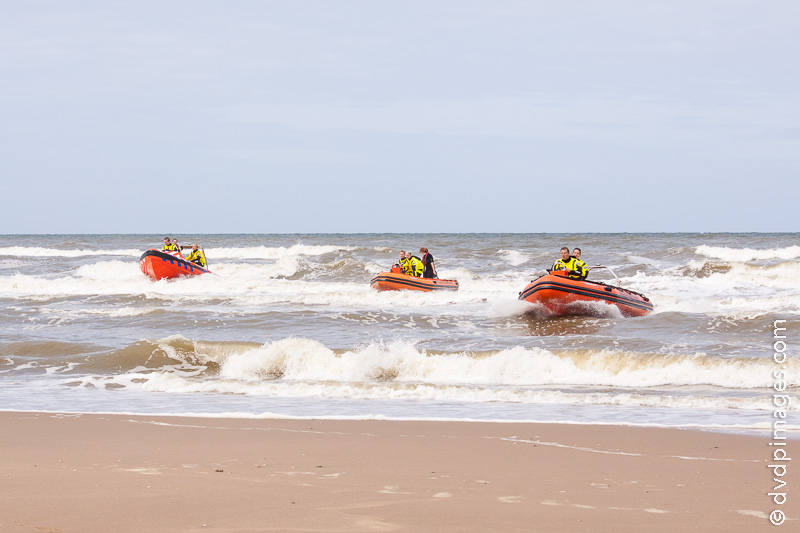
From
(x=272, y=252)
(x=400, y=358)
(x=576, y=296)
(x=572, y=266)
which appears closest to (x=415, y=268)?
→ (x=572, y=266)

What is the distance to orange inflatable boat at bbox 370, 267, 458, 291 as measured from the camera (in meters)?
20.8

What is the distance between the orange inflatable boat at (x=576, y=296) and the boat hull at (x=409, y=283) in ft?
15.6

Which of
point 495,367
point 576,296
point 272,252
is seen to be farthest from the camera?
point 272,252

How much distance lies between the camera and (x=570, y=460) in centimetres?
530

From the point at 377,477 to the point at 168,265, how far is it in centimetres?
2151

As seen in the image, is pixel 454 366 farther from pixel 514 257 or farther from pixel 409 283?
pixel 514 257

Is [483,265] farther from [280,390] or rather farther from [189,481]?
[189,481]

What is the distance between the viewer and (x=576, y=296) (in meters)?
16.0

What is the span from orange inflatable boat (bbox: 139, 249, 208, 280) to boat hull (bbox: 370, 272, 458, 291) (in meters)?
7.17

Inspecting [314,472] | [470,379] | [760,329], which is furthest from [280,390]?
[760,329]

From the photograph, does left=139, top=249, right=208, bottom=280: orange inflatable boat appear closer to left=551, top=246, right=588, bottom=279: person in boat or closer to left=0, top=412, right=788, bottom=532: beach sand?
left=551, top=246, right=588, bottom=279: person in boat

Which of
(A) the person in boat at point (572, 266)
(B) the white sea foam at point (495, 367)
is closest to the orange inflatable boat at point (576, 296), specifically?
(A) the person in boat at point (572, 266)

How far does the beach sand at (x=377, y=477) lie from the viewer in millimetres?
3832

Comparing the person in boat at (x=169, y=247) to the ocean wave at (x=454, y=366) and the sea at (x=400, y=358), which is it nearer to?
the sea at (x=400, y=358)
